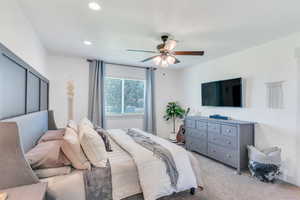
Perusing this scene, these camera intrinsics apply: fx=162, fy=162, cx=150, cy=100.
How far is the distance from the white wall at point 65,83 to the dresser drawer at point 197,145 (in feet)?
9.89

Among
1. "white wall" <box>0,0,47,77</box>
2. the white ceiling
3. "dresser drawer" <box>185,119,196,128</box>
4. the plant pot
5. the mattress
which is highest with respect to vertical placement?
the white ceiling

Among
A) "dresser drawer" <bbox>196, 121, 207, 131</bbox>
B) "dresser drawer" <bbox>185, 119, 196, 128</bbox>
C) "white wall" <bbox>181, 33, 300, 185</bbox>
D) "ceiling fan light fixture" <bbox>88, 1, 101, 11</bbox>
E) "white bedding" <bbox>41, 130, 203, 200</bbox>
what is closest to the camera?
"white bedding" <bbox>41, 130, 203, 200</bbox>

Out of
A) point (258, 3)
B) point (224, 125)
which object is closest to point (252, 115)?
point (224, 125)

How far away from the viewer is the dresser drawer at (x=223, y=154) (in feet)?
10.5

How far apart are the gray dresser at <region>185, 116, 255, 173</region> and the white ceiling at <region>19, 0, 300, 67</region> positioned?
5.47ft

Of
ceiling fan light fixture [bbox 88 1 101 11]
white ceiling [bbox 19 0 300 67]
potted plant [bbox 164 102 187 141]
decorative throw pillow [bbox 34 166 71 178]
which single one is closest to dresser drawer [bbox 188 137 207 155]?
potted plant [bbox 164 102 187 141]

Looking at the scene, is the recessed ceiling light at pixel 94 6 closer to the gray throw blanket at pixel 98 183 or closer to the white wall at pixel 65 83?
the gray throw blanket at pixel 98 183

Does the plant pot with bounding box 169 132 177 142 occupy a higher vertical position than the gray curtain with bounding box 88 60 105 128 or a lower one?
lower

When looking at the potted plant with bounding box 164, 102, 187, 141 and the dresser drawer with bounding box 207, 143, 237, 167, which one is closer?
the dresser drawer with bounding box 207, 143, 237, 167

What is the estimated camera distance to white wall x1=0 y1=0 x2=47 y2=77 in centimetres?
159

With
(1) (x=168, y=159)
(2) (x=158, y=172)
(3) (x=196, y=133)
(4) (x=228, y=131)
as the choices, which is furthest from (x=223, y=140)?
(2) (x=158, y=172)

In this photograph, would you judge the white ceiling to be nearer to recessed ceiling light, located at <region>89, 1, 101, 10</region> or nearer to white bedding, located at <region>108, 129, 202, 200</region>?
recessed ceiling light, located at <region>89, 1, 101, 10</region>

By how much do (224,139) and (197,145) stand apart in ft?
2.93

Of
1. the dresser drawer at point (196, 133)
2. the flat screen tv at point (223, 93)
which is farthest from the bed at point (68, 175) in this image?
the flat screen tv at point (223, 93)
